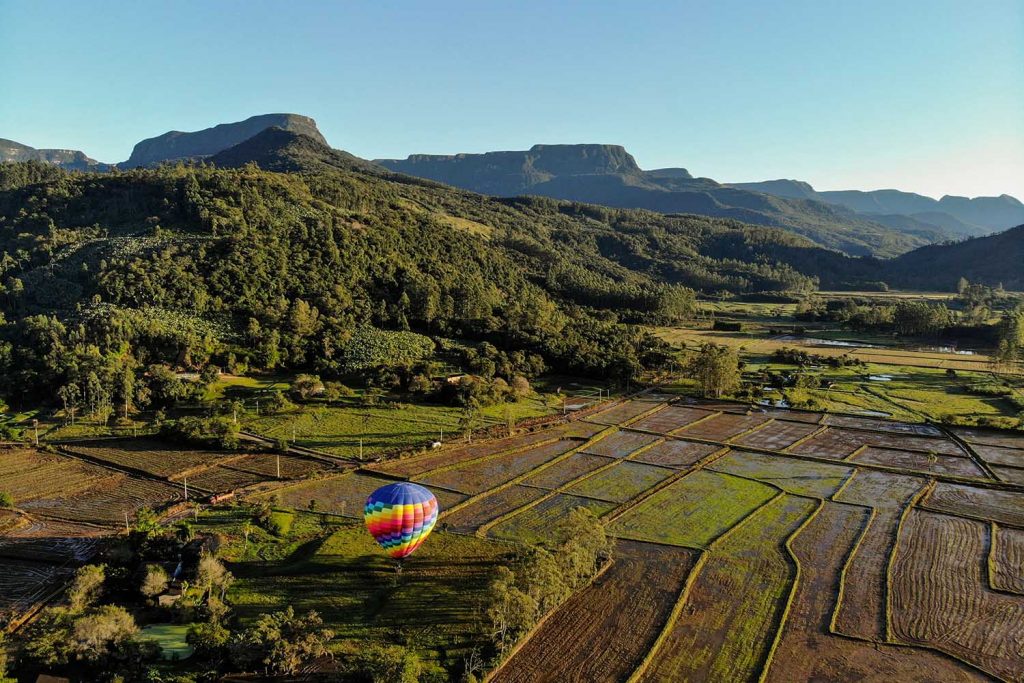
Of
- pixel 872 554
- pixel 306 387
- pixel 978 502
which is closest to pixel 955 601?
pixel 872 554

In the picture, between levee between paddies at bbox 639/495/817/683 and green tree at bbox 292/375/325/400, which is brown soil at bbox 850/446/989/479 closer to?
levee between paddies at bbox 639/495/817/683

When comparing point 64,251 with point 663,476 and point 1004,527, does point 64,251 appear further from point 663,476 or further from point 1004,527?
point 1004,527

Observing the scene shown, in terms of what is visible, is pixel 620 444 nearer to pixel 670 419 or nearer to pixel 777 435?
pixel 670 419

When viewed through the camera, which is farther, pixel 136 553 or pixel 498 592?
pixel 136 553

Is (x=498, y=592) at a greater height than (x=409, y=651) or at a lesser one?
greater

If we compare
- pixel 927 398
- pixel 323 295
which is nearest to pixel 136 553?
pixel 323 295

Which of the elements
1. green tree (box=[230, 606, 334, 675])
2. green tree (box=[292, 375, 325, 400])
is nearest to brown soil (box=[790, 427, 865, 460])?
green tree (box=[230, 606, 334, 675])

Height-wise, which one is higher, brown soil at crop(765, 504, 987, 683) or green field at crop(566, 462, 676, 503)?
green field at crop(566, 462, 676, 503)

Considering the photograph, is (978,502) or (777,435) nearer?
(978,502)
